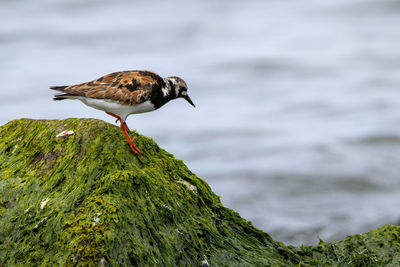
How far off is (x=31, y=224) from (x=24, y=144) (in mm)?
905

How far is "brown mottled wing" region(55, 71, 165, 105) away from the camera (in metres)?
4.74

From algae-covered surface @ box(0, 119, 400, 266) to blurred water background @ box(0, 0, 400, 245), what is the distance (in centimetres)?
361

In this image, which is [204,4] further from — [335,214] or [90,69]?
[335,214]

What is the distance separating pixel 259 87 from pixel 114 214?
10479 mm

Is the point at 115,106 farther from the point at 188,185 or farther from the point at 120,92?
the point at 188,185

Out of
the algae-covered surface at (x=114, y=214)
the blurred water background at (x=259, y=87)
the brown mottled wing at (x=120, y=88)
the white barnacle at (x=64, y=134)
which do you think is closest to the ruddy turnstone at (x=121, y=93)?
the brown mottled wing at (x=120, y=88)

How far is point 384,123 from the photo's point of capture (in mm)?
11453

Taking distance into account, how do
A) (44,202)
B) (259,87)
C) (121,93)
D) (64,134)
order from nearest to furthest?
(44,202)
(64,134)
(121,93)
(259,87)

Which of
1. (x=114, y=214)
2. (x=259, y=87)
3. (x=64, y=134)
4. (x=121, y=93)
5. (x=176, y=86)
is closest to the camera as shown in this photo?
(x=114, y=214)

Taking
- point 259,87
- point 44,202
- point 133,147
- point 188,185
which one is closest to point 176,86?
point 133,147

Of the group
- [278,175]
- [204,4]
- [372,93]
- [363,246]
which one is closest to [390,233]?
[363,246]

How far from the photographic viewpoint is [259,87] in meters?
13.6

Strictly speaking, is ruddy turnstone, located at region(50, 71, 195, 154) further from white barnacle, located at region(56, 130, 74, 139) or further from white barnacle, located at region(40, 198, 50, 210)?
white barnacle, located at region(40, 198, 50, 210)

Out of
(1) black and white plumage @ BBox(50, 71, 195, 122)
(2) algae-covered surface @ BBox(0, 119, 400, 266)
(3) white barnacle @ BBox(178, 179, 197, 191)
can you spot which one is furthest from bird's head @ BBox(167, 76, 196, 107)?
(3) white barnacle @ BBox(178, 179, 197, 191)
